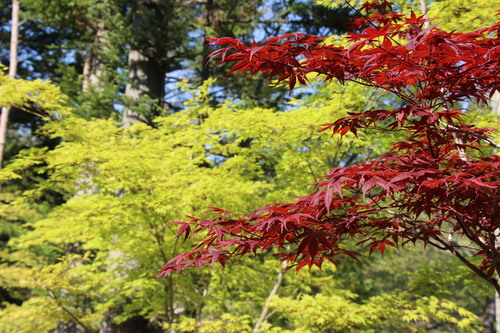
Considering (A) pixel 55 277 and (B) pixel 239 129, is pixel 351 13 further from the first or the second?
(A) pixel 55 277

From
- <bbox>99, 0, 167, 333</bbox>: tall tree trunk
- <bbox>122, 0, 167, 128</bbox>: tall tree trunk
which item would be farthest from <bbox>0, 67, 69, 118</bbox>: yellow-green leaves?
<bbox>122, 0, 167, 128</bbox>: tall tree trunk

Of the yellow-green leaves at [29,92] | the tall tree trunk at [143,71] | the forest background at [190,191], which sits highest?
the tall tree trunk at [143,71]

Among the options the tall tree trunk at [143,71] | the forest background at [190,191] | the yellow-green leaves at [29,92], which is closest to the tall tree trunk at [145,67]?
the tall tree trunk at [143,71]

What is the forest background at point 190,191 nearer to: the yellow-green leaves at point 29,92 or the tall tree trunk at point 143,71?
the yellow-green leaves at point 29,92

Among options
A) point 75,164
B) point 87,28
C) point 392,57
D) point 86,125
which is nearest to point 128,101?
point 86,125

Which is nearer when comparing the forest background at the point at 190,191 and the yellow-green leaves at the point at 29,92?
the forest background at the point at 190,191

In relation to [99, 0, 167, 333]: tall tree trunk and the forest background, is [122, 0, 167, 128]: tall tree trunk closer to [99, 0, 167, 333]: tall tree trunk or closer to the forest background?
[99, 0, 167, 333]: tall tree trunk

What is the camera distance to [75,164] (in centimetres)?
422

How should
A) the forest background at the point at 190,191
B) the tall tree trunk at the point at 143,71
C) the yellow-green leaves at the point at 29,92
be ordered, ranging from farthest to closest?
the tall tree trunk at the point at 143,71 < the yellow-green leaves at the point at 29,92 < the forest background at the point at 190,191

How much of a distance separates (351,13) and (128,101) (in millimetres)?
6470

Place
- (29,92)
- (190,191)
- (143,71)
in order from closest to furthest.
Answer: (190,191) → (29,92) → (143,71)

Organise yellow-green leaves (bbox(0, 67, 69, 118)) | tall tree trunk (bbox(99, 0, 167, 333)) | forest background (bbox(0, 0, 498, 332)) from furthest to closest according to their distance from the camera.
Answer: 1. tall tree trunk (bbox(99, 0, 167, 333))
2. yellow-green leaves (bbox(0, 67, 69, 118))
3. forest background (bbox(0, 0, 498, 332))

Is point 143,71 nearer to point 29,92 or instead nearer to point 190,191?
point 29,92

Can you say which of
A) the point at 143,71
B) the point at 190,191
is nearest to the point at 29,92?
the point at 190,191
